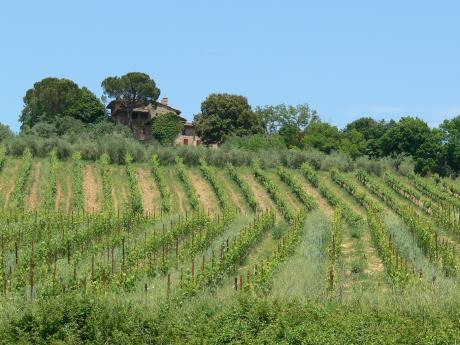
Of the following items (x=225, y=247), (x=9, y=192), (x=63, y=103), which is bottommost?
(x=225, y=247)

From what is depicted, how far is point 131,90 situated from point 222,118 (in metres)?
9.39

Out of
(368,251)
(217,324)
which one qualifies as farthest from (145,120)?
(217,324)

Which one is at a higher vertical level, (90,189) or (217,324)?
(90,189)

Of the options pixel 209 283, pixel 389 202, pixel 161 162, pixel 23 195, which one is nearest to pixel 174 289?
pixel 209 283

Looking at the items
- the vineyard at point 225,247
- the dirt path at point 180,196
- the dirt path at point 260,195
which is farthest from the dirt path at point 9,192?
the dirt path at point 260,195

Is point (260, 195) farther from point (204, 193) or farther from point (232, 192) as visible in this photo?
point (204, 193)

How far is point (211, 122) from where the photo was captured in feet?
244

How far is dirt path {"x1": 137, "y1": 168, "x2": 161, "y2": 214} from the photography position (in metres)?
41.0

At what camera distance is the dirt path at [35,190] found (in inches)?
1562

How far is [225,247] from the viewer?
2597 centimetres

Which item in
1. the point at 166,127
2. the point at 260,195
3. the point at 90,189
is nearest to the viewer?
the point at 90,189

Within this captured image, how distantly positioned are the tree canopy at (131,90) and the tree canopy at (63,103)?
6.08 ft

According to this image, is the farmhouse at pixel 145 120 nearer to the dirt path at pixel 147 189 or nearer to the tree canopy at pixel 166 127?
the tree canopy at pixel 166 127

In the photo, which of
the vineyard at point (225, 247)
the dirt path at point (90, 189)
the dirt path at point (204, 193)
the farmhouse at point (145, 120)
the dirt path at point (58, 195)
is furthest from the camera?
the farmhouse at point (145, 120)
